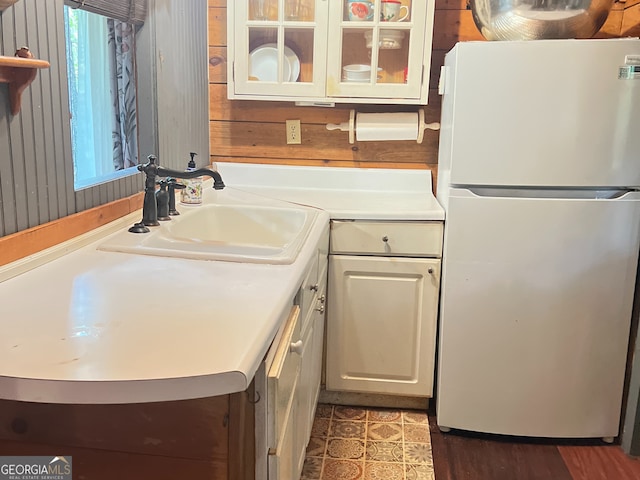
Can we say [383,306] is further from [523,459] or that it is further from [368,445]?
[523,459]

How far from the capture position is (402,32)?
232 cm

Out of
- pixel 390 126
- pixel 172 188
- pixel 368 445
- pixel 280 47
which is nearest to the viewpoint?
pixel 172 188

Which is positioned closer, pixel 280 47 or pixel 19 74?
pixel 19 74

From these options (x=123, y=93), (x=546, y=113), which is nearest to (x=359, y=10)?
(x=546, y=113)

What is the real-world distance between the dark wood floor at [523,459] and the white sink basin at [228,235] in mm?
917

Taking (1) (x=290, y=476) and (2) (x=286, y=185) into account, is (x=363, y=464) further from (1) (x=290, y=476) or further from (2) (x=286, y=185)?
(2) (x=286, y=185)

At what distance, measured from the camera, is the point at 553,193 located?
6.55ft

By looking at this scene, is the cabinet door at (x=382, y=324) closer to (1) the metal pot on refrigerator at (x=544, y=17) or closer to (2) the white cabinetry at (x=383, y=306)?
(2) the white cabinetry at (x=383, y=306)

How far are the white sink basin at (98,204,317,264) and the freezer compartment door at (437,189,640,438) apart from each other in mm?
563

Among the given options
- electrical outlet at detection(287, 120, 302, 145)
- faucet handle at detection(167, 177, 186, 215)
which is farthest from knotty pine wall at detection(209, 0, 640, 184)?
faucet handle at detection(167, 177, 186, 215)

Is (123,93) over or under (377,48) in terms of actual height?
under

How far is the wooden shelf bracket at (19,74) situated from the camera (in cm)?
118

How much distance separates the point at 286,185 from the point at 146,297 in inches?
60.7

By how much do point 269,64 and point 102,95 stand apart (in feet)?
2.19
